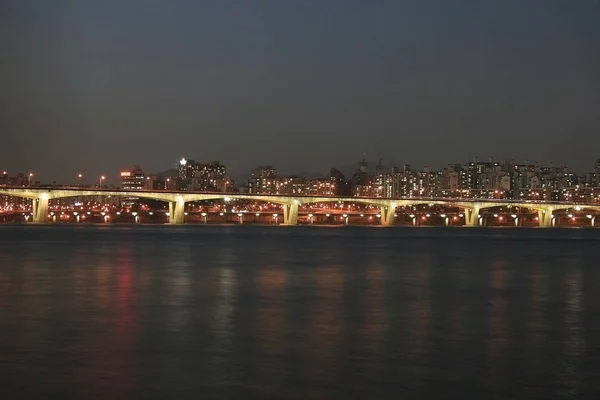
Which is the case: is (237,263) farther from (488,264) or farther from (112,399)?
(112,399)

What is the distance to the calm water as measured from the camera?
53.6 feet

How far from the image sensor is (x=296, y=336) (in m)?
22.8

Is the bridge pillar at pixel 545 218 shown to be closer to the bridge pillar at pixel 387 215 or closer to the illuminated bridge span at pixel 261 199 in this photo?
the illuminated bridge span at pixel 261 199

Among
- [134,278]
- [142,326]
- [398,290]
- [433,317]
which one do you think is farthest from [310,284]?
[142,326]

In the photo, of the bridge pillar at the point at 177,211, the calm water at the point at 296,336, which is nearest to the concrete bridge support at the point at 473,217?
the bridge pillar at the point at 177,211

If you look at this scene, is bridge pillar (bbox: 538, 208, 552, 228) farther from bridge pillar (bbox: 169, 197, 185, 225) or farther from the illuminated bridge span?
bridge pillar (bbox: 169, 197, 185, 225)

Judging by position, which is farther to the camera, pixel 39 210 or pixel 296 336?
pixel 39 210

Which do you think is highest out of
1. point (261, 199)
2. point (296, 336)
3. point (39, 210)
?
point (261, 199)

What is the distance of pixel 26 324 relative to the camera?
2469 cm

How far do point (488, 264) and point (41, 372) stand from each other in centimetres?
4620

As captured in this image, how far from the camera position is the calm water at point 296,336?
53.6 ft

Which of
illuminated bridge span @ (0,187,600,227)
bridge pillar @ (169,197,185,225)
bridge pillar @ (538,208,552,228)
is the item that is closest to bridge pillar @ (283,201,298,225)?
illuminated bridge span @ (0,187,600,227)

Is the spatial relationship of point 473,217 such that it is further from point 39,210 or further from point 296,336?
point 296,336

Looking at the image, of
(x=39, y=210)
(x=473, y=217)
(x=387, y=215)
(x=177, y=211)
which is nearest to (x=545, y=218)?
(x=473, y=217)
